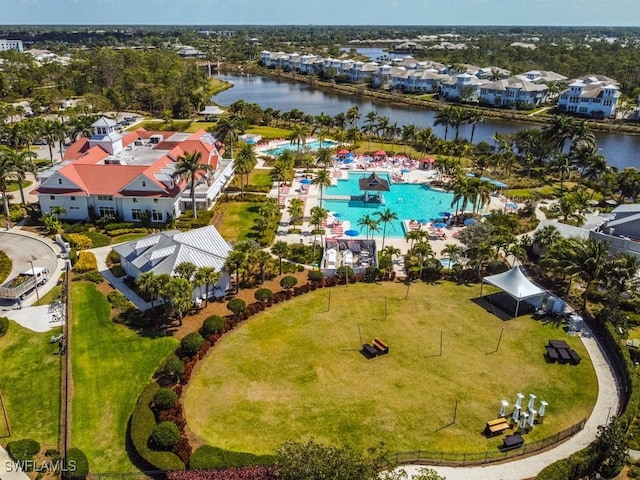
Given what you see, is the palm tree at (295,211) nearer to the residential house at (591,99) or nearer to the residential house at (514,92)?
the residential house at (591,99)

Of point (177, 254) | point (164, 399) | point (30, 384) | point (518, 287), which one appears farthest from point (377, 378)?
point (30, 384)

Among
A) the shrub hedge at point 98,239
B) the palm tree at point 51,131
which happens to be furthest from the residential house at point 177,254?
the palm tree at point 51,131

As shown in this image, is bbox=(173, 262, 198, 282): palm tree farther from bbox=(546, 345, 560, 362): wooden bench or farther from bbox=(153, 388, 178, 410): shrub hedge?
bbox=(546, 345, 560, 362): wooden bench

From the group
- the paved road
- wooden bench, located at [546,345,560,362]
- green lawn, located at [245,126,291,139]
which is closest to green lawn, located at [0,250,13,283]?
the paved road

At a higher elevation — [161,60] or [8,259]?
[161,60]

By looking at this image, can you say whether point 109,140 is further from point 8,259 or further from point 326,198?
point 326,198

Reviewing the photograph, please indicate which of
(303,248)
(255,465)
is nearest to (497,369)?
(255,465)
